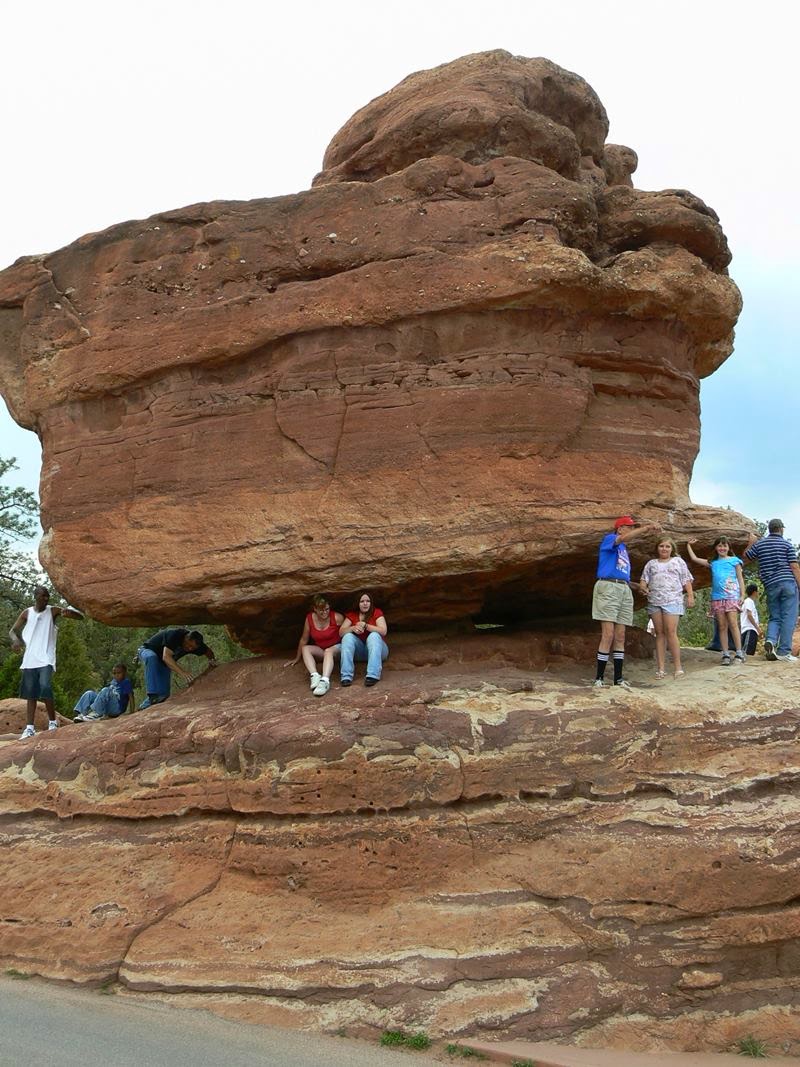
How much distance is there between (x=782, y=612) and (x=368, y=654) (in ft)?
13.0

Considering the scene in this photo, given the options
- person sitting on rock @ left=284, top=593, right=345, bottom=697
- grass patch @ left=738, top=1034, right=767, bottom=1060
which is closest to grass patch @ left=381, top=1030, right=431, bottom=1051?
grass patch @ left=738, top=1034, right=767, bottom=1060

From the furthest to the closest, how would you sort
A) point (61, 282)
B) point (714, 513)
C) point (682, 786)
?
1. point (61, 282)
2. point (714, 513)
3. point (682, 786)

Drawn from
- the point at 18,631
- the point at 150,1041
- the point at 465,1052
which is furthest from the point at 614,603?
the point at 18,631

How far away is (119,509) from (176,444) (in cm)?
83

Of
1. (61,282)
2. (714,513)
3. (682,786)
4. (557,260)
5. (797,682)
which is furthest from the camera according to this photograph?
(61,282)

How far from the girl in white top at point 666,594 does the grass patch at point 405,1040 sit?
11.7 ft

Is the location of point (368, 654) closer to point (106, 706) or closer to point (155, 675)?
point (155, 675)

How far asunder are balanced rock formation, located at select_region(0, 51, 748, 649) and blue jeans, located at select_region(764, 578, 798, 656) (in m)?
0.74

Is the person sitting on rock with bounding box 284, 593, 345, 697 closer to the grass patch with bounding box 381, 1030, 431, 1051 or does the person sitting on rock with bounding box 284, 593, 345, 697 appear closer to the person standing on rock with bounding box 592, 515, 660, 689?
the person standing on rock with bounding box 592, 515, 660, 689

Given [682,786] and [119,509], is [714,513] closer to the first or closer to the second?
[682,786]

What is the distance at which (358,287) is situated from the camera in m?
8.52

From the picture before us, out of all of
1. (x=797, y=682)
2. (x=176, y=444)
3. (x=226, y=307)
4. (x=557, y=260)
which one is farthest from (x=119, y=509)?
(x=797, y=682)

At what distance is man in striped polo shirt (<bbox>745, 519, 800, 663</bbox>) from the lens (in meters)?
8.91

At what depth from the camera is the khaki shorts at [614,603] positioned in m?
7.99
